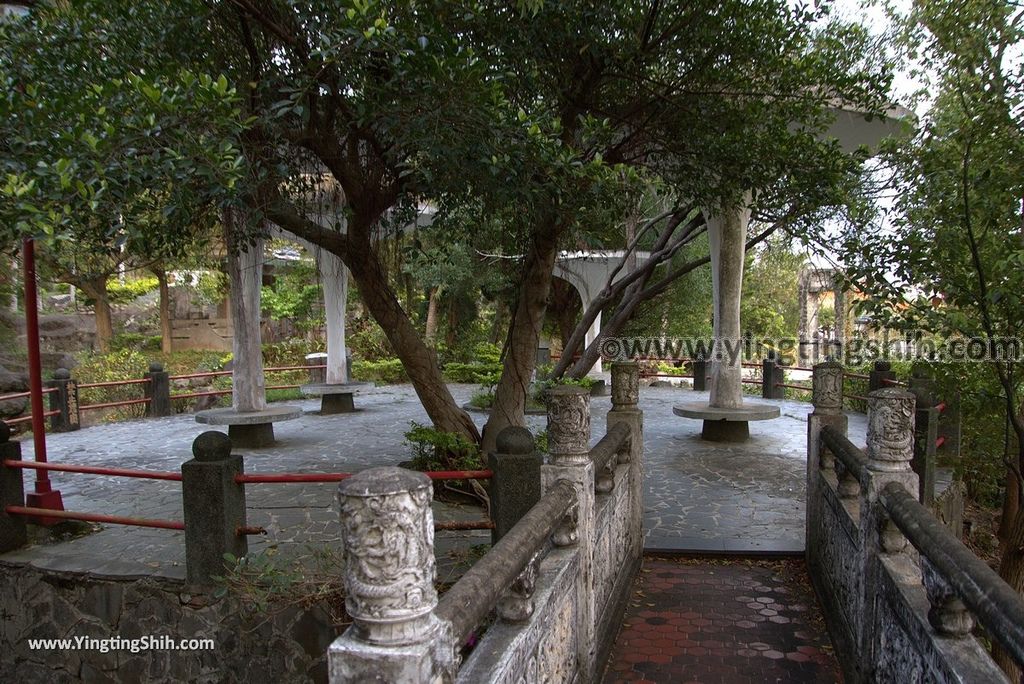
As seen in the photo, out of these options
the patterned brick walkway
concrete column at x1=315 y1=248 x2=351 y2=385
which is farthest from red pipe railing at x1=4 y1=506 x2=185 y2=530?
concrete column at x1=315 y1=248 x2=351 y2=385

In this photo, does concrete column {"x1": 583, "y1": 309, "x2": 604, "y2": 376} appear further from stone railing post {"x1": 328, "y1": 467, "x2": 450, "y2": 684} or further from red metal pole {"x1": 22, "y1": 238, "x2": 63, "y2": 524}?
stone railing post {"x1": 328, "y1": 467, "x2": 450, "y2": 684}

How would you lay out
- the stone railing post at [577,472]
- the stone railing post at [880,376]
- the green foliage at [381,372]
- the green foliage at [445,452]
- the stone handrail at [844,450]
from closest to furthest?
1. the stone railing post at [577,472]
2. the stone handrail at [844,450]
3. the green foliage at [445,452]
4. the stone railing post at [880,376]
5. the green foliage at [381,372]

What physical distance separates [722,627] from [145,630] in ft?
Result: 13.7

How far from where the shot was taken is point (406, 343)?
7.11 metres

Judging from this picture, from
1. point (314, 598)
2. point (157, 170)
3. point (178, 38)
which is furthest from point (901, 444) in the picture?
point (178, 38)

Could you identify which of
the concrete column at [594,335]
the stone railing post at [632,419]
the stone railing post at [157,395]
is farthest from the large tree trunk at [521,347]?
the concrete column at [594,335]

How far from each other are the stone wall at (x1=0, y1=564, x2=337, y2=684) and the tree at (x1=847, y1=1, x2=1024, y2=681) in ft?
15.0

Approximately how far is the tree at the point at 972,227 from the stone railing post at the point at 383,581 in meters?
3.74

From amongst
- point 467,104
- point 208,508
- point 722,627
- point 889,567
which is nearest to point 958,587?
point 889,567

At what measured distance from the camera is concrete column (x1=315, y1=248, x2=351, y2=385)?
1345 centimetres

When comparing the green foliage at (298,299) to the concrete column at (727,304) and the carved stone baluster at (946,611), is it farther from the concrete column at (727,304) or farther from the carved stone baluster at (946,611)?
the carved stone baluster at (946,611)

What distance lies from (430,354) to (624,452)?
2.71m

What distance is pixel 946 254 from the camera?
447 centimetres

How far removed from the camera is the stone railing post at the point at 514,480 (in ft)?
15.5
